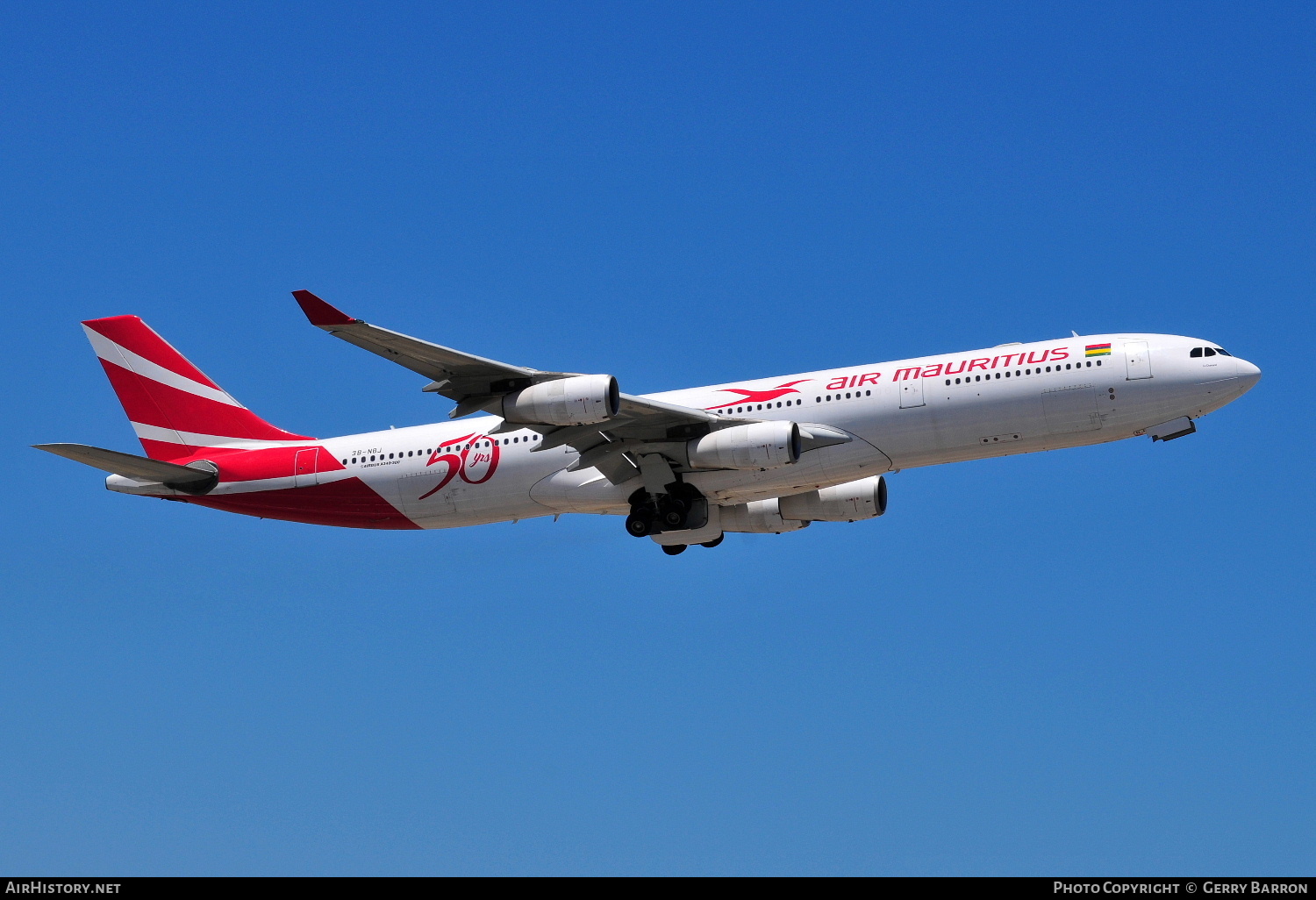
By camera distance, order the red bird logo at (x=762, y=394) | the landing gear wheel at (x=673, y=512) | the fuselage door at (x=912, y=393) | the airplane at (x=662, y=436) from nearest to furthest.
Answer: the airplane at (x=662, y=436)
the fuselage door at (x=912, y=393)
the red bird logo at (x=762, y=394)
the landing gear wheel at (x=673, y=512)

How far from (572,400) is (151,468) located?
46.4 feet

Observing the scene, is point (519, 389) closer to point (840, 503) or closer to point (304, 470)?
point (304, 470)

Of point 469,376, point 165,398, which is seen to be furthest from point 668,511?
point 165,398

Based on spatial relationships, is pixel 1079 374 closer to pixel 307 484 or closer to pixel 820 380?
pixel 820 380

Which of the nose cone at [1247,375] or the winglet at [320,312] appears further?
the nose cone at [1247,375]

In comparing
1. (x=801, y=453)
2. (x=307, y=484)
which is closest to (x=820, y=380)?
(x=801, y=453)

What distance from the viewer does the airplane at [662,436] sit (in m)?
35.8

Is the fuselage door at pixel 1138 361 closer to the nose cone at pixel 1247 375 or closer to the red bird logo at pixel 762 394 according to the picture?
the nose cone at pixel 1247 375

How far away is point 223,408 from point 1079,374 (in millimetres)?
25372

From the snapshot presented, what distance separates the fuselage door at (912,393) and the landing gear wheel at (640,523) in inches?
302

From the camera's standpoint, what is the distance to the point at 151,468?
41281 mm

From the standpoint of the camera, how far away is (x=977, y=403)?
36156mm

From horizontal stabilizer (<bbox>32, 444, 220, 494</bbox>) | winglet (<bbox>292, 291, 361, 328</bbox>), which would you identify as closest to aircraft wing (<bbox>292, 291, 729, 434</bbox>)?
winglet (<bbox>292, 291, 361, 328</bbox>)

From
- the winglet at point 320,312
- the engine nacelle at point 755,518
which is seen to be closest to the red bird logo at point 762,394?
the engine nacelle at point 755,518
